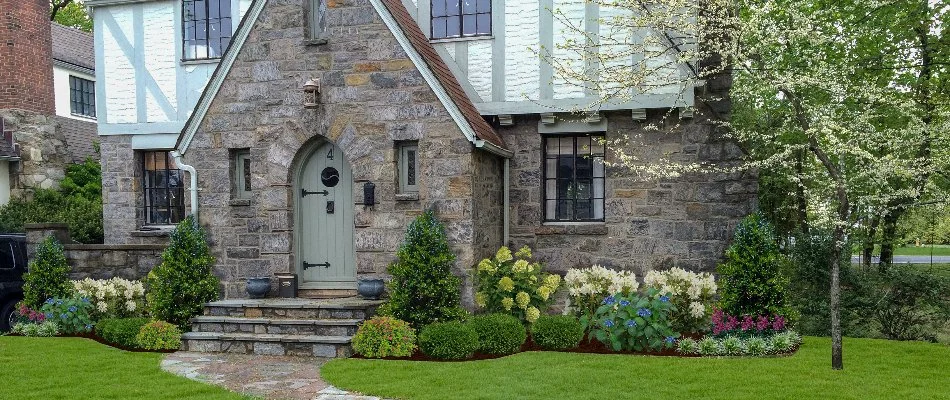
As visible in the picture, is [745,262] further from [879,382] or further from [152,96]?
[152,96]

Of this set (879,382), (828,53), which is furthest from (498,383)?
(828,53)

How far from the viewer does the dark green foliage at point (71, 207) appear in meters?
16.3

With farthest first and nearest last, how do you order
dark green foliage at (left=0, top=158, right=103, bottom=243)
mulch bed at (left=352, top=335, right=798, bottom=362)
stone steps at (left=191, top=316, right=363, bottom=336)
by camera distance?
dark green foliage at (left=0, top=158, right=103, bottom=243) → stone steps at (left=191, top=316, right=363, bottom=336) → mulch bed at (left=352, top=335, right=798, bottom=362)

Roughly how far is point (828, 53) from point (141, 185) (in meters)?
13.3

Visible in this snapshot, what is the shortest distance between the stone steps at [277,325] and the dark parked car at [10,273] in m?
4.24

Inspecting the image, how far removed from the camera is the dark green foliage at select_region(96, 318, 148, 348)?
1033 centimetres

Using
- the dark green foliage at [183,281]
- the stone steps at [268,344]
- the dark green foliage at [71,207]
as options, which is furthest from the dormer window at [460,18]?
the dark green foliage at [71,207]

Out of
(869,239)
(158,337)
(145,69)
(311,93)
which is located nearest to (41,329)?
(158,337)

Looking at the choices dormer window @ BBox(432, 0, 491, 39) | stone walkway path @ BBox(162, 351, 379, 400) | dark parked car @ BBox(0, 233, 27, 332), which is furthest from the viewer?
dark parked car @ BBox(0, 233, 27, 332)

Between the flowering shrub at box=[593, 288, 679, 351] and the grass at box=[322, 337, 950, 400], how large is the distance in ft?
1.37

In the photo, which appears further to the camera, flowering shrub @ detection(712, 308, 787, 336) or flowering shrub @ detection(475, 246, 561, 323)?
flowering shrub @ detection(475, 246, 561, 323)

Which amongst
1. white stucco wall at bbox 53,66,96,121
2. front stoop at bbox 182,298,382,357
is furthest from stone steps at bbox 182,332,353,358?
white stucco wall at bbox 53,66,96,121

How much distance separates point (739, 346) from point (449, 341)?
3.68 metres

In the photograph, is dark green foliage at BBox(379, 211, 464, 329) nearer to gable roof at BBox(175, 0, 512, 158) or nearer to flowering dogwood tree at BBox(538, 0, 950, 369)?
gable roof at BBox(175, 0, 512, 158)
